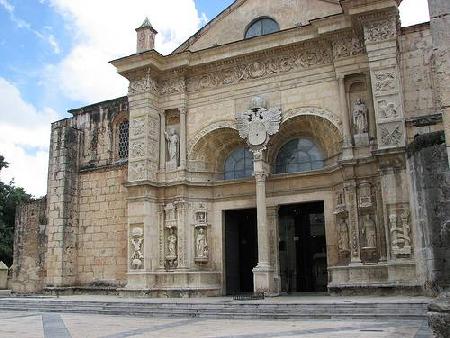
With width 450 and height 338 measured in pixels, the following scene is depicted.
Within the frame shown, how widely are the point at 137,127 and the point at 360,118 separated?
27.3 ft

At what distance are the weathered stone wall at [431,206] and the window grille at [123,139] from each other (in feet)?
41.8

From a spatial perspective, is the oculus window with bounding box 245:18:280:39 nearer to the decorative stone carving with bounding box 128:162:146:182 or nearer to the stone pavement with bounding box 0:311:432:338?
the decorative stone carving with bounding box 128:162:146:182

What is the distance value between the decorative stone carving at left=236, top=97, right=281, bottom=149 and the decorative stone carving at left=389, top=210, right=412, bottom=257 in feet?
17.0

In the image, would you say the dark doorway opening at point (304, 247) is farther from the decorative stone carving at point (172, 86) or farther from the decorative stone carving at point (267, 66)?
the decorative stone carving at point (172, 86)

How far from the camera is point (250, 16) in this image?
1945 cm

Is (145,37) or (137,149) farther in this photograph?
(145,37)

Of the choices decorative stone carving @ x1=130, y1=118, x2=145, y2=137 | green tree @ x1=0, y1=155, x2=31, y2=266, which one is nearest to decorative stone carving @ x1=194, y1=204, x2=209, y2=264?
decorative stone carving @ x1=130, y1=118, x2=145, y2=137

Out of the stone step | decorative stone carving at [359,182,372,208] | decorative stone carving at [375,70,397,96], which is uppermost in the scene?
decorative stone carving at [375,70,397,96]

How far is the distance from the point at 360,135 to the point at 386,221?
121 inches

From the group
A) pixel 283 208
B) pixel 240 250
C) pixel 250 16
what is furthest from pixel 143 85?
pixel 240 250

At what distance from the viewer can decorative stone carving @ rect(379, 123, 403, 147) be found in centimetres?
1466

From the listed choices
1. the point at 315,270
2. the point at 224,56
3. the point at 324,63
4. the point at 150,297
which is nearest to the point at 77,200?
the point at 150,297

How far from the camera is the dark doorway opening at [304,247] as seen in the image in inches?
779

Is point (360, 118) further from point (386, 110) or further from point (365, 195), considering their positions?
point (365, 195)
